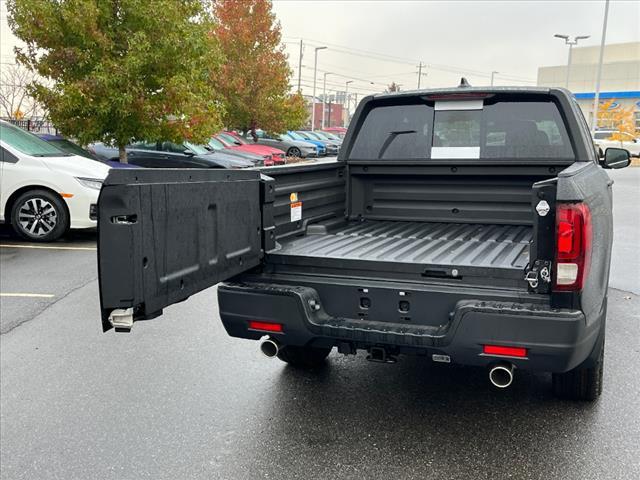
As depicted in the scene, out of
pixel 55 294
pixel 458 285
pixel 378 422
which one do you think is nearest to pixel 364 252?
pixel 458 285

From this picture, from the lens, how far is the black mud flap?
2512mm

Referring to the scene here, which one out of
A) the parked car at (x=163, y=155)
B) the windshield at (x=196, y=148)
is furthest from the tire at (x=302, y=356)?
the windshield at (x=196, y=148)

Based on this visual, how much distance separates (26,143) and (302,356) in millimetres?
7031

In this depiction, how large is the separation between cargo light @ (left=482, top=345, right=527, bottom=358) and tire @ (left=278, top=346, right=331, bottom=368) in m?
1.59

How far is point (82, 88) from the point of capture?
515 inches

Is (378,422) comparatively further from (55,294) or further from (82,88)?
(82,88)

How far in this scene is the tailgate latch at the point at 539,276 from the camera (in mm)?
3037

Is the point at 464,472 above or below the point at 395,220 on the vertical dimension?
below

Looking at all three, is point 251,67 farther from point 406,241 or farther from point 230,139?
point 406,241

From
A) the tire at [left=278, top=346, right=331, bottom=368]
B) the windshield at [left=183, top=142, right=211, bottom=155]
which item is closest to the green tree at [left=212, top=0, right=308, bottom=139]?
the windshield at [left=183, top=142, right=211, bottom=155]

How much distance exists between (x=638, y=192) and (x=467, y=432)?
55.5ft

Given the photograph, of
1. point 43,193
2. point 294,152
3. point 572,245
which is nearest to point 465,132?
point 572,245

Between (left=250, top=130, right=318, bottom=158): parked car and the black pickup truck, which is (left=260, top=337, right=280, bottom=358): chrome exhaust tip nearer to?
the black pickup truck

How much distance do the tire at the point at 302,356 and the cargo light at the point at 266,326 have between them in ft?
2.94
